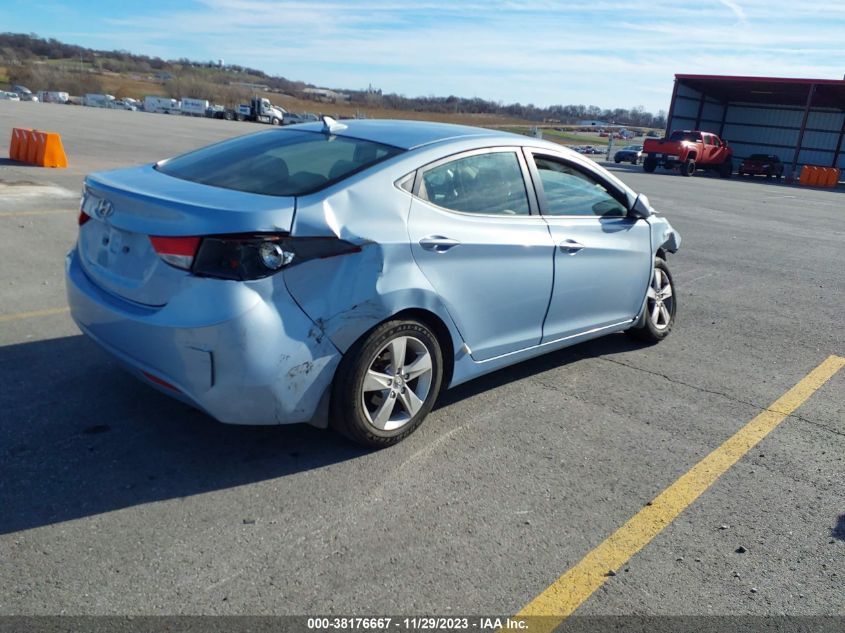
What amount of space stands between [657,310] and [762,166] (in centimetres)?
3504

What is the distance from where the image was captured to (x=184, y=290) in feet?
10.4

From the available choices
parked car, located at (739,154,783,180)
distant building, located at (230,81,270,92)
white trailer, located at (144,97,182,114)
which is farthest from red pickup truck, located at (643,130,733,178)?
distant building, located at (230,81,270,92)

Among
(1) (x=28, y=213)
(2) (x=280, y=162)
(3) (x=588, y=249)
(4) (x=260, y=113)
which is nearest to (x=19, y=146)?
(1) (x=28, y=213)

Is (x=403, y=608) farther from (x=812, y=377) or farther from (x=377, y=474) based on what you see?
(x=812, y=377)

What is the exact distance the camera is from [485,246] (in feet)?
13.2

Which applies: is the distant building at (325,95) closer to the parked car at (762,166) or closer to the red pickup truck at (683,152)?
the parked car at (762,166)

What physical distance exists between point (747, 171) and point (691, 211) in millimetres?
23162

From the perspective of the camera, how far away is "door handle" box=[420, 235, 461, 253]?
3717 millimetres

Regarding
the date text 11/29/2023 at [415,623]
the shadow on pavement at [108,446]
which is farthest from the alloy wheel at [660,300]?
the date text 11/29/2023 at [415,623]

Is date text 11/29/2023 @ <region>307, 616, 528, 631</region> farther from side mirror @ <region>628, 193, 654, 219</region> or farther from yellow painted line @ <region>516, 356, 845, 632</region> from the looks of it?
side mirror @ <region>628, 193, 654, 219</region>

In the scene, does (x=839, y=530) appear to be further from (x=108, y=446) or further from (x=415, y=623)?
(x=108, y=446)

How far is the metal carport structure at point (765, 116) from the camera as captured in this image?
124 feet

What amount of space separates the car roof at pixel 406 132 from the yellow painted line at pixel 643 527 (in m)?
2.22

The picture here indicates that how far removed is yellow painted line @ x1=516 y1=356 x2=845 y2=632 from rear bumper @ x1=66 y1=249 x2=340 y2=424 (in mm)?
1406
